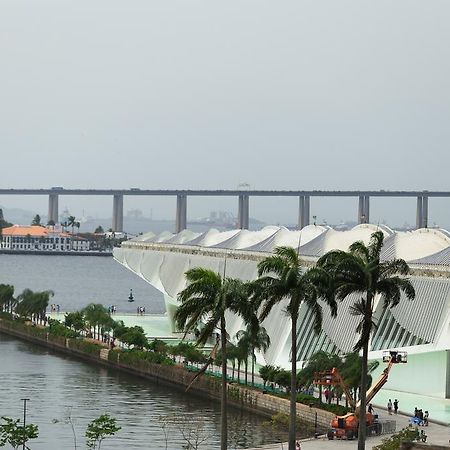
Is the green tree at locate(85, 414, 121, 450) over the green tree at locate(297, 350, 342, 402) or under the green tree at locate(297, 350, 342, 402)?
under

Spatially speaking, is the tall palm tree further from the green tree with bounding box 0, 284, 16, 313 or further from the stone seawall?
the green tree with bounding box 0, 284, 16, 313

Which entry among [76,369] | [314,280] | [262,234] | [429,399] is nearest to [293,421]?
[314,280]

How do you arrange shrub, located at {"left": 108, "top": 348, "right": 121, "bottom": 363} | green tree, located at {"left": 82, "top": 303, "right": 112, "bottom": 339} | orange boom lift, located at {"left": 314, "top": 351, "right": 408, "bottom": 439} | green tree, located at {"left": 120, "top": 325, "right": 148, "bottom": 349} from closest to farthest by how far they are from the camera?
orange boom lift, located at {"left": 314, "top": 351, "right": 408, "bottom": 439} → shrub, located at {"left": 108, "top": 348, "right": 121, "bottom": 363} → green tree, located at {"left": 120, "top": 325, "right": 148, "bottom": 349} → green tree, located at {"left": 82, "top": 303, "right": 112, "bottom": 339}

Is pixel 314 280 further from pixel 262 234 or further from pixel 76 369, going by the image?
pixel 262 234

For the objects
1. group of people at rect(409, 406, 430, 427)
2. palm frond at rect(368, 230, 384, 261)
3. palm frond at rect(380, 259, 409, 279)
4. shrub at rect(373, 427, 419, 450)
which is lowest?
group of people at rect(409, 406, 430, 427)

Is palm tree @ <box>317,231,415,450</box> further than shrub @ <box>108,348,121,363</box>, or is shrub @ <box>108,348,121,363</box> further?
shrub @ <box>108,348,121,363</box>

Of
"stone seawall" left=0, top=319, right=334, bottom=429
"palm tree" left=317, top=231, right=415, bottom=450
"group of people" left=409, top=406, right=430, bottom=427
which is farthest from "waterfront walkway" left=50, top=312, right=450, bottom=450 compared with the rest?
"palm tree" left=317, top=231, right=415, bottom=450

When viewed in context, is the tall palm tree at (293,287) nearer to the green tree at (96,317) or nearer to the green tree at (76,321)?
the green tree at (96,317)

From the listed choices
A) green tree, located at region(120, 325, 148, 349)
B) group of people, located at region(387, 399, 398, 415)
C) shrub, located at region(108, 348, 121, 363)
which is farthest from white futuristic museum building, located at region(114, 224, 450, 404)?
shrub, located at region(108, 348, 121, 363)

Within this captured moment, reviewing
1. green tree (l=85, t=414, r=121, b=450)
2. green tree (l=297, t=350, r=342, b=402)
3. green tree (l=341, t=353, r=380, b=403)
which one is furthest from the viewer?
green tree (l=297, t=350, r=342, b=402)
